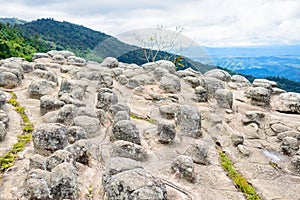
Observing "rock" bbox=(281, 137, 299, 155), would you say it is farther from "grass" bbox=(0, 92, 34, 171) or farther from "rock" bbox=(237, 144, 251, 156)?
"grass" bbox=(0, 92, 34, 171)

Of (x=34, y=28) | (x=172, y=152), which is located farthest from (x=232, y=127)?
(x=34, y=28)

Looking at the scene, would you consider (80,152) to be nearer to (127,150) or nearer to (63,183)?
(127,150)

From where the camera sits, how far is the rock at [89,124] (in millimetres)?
11398

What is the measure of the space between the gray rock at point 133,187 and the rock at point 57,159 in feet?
5.01

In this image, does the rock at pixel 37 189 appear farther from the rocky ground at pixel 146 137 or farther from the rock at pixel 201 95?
the rock at pixel 201 95

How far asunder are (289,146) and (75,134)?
7.68 meters

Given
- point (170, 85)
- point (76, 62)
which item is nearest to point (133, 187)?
point (170, 85)

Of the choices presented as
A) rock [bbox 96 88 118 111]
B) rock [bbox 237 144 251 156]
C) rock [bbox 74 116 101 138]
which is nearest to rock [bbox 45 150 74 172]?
rock [bbox 74 116 101 138]

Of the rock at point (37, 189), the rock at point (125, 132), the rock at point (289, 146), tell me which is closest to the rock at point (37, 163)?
the rock at point (37, 189)

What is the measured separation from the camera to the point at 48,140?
924 cm

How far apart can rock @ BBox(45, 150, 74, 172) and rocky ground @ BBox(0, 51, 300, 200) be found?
0.02 meters

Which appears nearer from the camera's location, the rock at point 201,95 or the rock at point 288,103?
the rock at point 288,103

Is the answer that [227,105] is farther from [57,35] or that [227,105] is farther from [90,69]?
[57,35]

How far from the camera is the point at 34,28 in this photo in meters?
102
